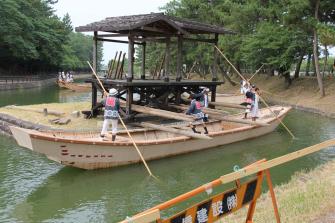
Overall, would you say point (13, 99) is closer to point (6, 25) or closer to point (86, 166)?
point (6, 25)

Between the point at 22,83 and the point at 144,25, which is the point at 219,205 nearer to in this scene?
the point at 144,25

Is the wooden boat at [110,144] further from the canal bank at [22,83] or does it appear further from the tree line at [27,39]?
the tree line at [27,39]

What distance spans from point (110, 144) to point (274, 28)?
24776mm

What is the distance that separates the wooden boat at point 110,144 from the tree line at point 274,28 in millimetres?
14216

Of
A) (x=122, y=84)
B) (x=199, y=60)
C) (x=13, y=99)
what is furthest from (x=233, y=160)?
(x=199, y=60)

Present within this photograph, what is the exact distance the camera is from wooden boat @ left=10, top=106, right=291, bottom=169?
1287cm

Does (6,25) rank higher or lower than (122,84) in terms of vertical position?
higher

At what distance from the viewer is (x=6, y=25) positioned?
49.8m

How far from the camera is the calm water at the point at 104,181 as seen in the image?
10945mm

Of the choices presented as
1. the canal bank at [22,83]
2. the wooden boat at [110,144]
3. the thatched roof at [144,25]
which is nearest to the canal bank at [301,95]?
the wooden boat at [110,144]

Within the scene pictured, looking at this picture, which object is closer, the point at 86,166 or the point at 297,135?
the point at 86,166

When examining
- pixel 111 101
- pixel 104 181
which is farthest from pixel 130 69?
pixel 104 181

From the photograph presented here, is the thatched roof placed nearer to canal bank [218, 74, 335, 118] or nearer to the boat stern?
the boat stern

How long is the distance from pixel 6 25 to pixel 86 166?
4092 centimetres
